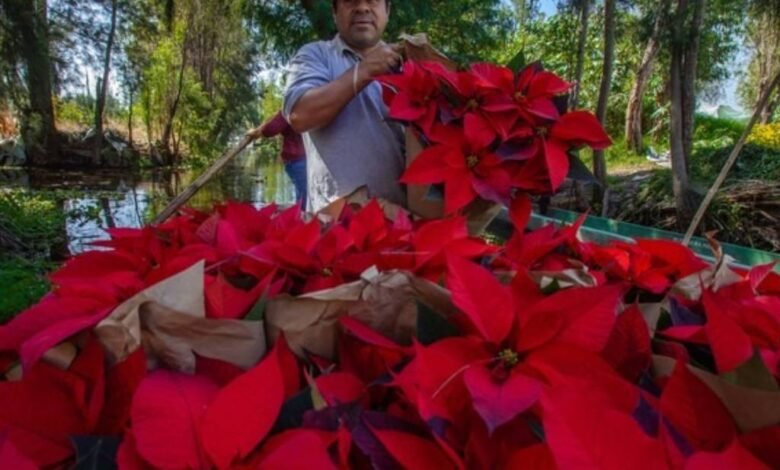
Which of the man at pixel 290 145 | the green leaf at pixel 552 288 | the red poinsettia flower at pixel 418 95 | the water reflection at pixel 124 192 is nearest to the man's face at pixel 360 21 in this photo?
the man at pixel 290 145

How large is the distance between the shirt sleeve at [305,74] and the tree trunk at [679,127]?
16.0 feet

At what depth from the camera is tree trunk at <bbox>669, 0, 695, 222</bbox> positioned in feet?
17.6

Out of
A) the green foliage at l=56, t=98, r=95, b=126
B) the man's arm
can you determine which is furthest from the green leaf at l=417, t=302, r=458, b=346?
Result: the green foliage at l=56, t=98, r=95, b=126

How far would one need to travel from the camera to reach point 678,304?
1.55 ft

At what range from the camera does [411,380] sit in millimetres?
354

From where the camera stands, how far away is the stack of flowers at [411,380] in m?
0.30

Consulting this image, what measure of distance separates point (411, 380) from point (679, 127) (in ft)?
19.7

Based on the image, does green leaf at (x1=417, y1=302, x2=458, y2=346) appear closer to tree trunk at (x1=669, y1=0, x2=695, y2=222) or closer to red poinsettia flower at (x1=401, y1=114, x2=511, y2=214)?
red poinsettia flower at (x1=401, y1=114, x2=511, y2=214)

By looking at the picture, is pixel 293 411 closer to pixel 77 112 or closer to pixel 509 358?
pixel 509 358

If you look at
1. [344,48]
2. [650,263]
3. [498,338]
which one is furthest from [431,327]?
[344,48]

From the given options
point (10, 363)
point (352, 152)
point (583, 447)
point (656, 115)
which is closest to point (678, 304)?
point (583, 447)

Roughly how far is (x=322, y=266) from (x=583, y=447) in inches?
13.4

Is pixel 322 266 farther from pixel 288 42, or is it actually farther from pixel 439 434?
pixel 288 42

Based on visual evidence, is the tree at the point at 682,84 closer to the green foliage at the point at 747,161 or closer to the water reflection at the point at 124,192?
the green foliage at the point at 747,161
